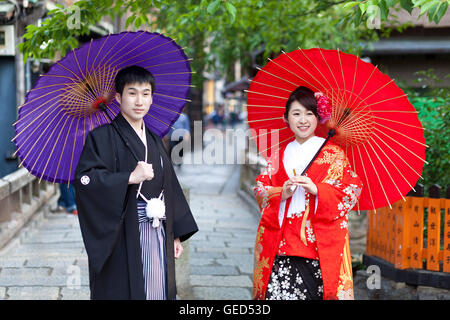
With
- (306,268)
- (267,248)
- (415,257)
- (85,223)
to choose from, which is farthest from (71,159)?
(415,257)

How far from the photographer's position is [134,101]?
9.86 feet

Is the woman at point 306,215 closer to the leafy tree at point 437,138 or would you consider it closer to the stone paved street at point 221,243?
the stone paved street at point 221,243

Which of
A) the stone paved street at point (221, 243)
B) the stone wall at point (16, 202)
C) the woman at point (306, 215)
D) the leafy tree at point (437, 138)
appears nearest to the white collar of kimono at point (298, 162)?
the woman at point (306, 215)

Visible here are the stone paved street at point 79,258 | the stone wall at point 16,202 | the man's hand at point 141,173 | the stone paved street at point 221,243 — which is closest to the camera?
the man's hand at point 141,173

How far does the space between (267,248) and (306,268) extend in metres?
0.27

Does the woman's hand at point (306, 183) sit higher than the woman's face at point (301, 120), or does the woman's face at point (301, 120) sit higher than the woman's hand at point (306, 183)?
the woman's face at point (301, 120)

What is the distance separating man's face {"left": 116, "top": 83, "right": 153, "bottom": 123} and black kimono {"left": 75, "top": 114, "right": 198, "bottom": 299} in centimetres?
5

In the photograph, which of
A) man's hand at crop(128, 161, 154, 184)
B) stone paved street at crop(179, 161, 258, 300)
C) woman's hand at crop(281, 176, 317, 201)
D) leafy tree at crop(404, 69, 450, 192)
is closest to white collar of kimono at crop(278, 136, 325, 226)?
woman's hand at crop(281, 176, 317, 201)

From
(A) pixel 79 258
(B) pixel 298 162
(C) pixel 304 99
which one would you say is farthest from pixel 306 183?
(A) pixel 79 258

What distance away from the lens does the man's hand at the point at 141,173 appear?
281 cm

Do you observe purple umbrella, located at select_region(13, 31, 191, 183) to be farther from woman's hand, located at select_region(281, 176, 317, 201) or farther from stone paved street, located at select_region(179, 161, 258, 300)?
stone paved street, located at select_region(179, 161, 258, 300)

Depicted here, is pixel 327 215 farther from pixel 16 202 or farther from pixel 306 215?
pixel 16 202

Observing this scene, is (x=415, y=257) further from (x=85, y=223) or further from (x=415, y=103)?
(x=85, y=223)

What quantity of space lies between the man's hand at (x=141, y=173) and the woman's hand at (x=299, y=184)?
805 mm
